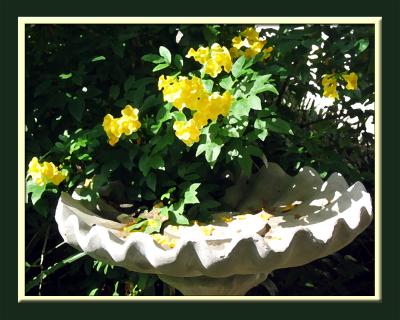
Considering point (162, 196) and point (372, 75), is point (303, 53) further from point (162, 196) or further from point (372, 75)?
point (162, 196)

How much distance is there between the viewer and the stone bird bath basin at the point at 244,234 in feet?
7.10

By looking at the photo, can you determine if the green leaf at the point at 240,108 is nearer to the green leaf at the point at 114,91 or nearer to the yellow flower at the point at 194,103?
the yellow flower at the point at 194,103

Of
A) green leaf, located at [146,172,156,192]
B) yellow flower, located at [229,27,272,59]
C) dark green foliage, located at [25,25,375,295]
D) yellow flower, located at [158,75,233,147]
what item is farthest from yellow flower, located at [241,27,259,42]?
green leaf, located at [146,172,156,192]

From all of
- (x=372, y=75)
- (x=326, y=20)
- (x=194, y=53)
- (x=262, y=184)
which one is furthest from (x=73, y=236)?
(x=372, y=75)

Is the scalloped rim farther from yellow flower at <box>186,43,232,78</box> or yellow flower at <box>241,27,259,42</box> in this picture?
yellow flower at <box>241,27,259,42</box>

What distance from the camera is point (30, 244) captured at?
340cm

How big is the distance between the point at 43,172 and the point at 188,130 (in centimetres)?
65

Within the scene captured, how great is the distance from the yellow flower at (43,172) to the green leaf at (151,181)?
1.19ft

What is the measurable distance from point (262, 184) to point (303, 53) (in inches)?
24.7

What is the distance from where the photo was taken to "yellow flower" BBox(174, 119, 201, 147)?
2439 mm

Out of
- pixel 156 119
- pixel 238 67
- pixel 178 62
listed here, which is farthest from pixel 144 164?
pixel 238 67

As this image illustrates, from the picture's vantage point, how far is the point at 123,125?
2566 mm

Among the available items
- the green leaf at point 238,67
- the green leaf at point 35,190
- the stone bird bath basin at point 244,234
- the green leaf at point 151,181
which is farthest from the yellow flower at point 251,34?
the green leaf at point 35,190

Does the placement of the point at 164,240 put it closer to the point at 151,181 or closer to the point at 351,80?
the point at 151,181
